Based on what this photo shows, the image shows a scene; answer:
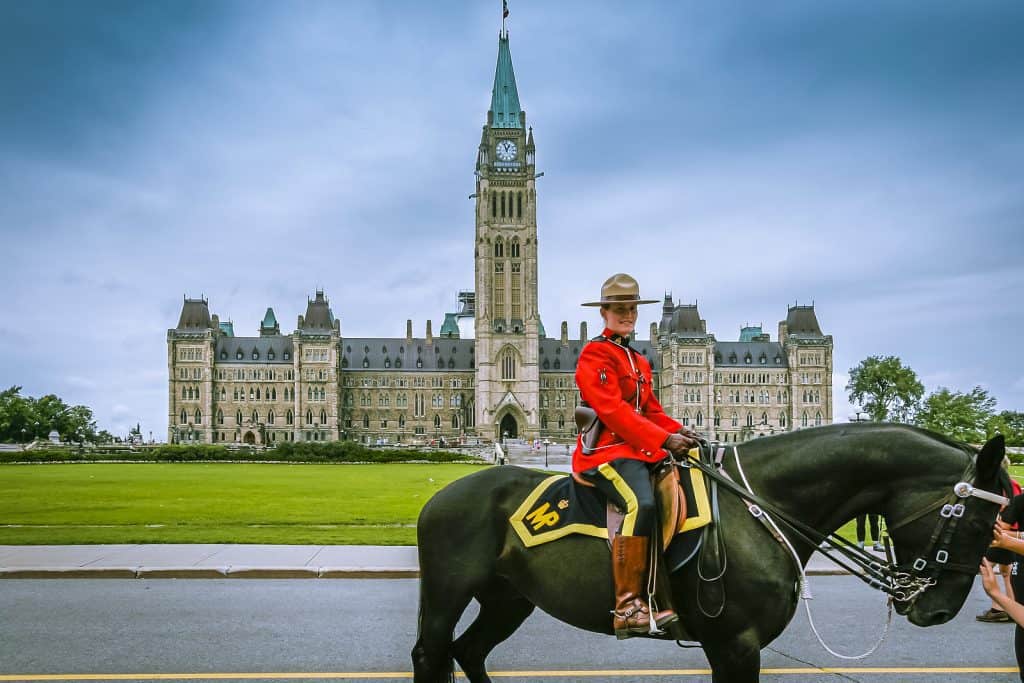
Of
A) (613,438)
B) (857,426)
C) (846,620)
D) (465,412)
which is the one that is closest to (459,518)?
(613,438)

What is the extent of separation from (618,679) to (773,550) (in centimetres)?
300

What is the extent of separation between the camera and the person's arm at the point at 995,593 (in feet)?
17.3

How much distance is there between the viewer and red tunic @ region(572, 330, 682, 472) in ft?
17.3

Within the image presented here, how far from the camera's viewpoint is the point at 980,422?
158 ft

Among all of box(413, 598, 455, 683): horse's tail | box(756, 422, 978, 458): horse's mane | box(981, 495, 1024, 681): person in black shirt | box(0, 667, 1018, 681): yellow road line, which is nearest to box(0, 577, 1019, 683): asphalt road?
box(0, 667, 1018, 681): yellow road line

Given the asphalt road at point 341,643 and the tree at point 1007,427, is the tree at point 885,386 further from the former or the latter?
the asphalt road at point 341,643

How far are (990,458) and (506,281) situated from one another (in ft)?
404

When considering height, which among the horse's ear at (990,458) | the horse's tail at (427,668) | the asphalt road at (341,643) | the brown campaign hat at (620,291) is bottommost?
the asphalt road at (341,643)

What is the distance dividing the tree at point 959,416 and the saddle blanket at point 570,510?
4412cm

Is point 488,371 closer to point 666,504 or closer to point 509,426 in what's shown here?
point 509,426

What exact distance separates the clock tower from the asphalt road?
11375cm

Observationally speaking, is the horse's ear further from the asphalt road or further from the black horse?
the asphalt road

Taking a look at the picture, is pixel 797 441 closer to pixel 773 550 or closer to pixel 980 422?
pixel 773 550

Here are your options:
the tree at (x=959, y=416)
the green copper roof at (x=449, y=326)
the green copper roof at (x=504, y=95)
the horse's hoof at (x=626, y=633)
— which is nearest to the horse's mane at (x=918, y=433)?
the horse's hoof at (x=626, y=633)
